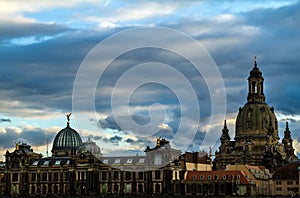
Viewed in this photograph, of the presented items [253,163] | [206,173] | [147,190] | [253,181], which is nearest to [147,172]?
[147,190]

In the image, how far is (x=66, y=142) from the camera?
186250 millimetres

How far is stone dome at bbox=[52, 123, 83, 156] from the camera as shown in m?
184

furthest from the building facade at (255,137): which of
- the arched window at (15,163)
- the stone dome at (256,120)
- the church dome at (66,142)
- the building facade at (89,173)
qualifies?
the arched window at (15,163)

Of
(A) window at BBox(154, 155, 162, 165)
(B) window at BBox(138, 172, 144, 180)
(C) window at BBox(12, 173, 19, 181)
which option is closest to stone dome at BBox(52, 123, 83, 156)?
(C) window at BBox(12, 173, 19, 181)

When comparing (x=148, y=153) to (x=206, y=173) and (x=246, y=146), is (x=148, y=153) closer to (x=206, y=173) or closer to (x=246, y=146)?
(x=206, y=173)

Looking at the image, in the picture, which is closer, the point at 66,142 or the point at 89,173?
the point at 89,173

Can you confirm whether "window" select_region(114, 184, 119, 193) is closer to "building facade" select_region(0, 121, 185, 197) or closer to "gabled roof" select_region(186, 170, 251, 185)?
"building facade" select_region(0, 121, 185, 197)

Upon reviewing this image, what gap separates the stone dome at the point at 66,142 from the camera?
603ft

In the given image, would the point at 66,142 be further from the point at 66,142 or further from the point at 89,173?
the point at 89,173

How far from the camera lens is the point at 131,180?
163125mm

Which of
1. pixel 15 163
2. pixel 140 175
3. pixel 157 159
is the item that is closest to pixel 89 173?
pixel 140 175

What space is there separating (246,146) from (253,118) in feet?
27.2

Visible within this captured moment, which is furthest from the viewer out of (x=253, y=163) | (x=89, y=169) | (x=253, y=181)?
(x=253, y=163)

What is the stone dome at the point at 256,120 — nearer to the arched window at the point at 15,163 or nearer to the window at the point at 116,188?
the window at the point at 116,188
